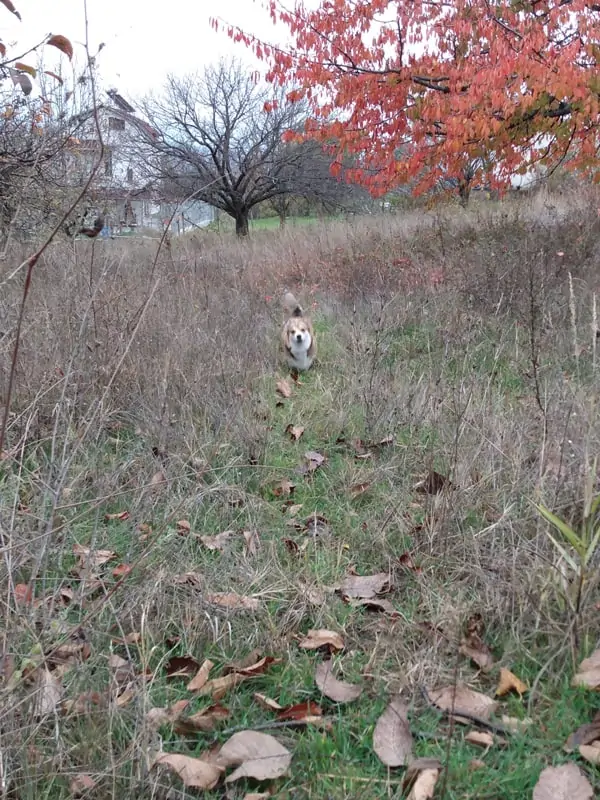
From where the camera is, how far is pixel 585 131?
5980mm

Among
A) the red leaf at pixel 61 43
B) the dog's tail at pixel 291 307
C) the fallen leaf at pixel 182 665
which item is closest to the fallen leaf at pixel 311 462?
the fallen leaf at pixel 182 665

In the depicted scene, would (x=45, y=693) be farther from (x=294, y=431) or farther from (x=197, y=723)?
(x=294, y=431)

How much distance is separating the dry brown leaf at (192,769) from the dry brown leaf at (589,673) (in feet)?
3.19

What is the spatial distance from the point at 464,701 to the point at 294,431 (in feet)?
7.01

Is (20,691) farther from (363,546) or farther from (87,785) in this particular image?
(363,546)

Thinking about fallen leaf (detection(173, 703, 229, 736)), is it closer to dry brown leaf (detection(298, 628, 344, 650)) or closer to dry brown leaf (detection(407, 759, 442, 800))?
dry brown leaf (detection(298, 628, 344, 650))

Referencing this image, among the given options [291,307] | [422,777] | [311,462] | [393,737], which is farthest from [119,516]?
[291,307]

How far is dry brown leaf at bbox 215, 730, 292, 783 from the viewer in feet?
4.75

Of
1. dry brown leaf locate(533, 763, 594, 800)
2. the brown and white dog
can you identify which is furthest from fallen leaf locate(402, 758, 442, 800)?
the brown and white dog

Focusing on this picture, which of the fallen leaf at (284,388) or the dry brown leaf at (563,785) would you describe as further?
the fallen leaf at (284,388)

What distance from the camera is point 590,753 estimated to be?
143 cm

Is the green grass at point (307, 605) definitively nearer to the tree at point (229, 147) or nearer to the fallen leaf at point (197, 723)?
the fallen leaf at point (197, 723)

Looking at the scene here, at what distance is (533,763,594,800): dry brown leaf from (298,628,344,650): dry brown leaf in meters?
0.67

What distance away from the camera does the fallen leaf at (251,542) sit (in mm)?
2367
